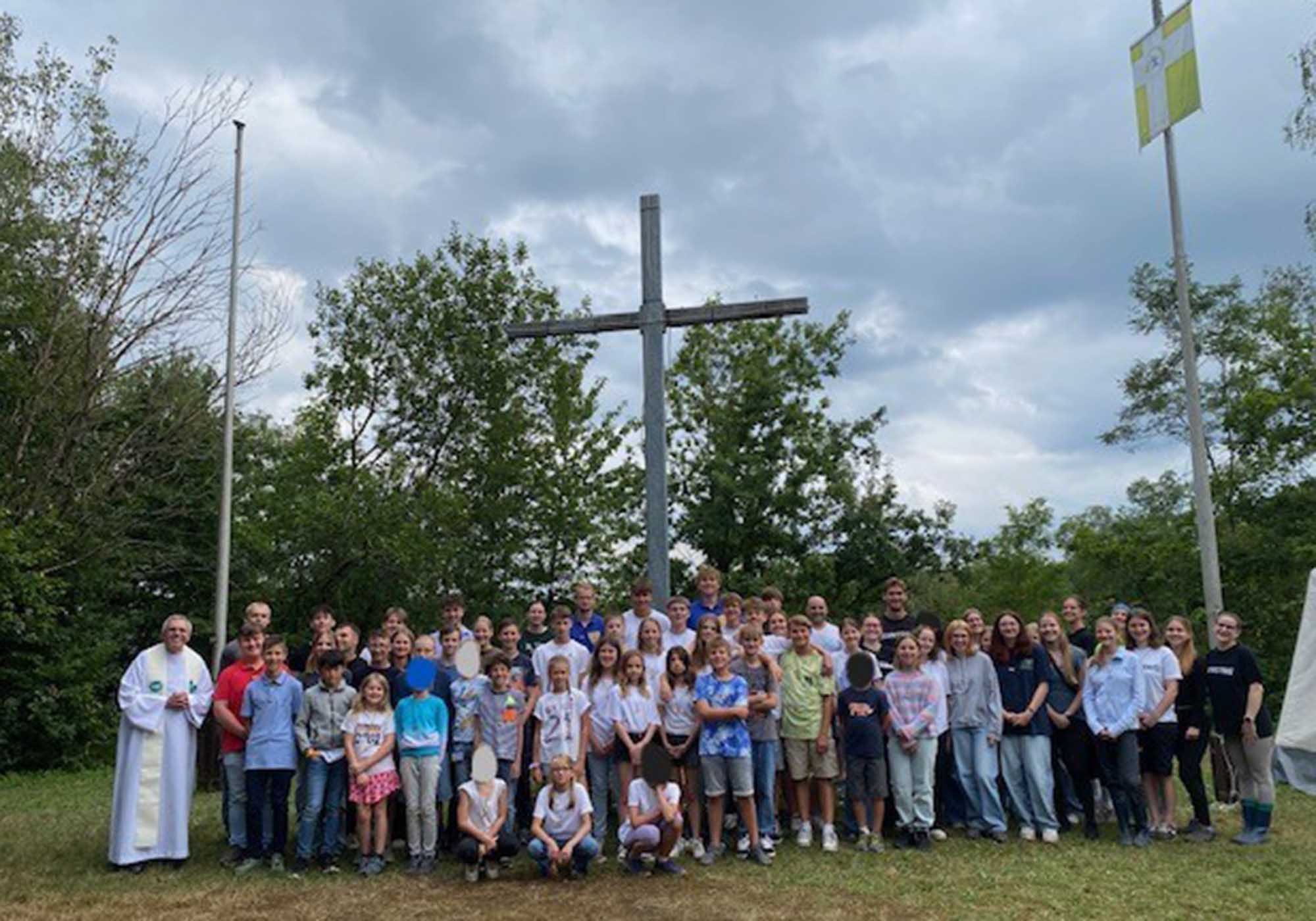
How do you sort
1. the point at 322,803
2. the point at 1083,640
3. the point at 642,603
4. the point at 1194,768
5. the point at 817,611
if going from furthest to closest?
the point at 1083,640, the point at 817,611, the point at 642,603, the point at 1194,768, the point at 322,803

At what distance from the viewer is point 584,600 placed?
964 centimetres

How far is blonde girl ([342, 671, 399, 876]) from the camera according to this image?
7.85 metres

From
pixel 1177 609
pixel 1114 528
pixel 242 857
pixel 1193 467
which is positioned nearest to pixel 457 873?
pixel 242 857

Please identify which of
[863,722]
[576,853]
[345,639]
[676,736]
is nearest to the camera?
[576,853]

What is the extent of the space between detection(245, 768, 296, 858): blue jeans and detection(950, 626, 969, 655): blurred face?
5237 mm

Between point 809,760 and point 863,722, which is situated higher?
point 863,722

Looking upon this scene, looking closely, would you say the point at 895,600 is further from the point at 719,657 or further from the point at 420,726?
the point at 420,726

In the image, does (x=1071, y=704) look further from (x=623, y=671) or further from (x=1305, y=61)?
(x=1305, y=61)

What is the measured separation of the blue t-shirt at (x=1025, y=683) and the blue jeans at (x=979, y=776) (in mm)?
284

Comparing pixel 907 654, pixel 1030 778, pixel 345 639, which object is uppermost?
pixel 345 639

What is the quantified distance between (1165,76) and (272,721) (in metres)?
13.3

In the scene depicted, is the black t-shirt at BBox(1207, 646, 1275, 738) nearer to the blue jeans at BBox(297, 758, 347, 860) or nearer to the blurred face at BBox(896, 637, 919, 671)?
the blurred face at BBox(896, 637, 919, 671)

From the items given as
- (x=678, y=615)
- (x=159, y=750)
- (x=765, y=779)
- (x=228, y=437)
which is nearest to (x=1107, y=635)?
(x=765, y=779)

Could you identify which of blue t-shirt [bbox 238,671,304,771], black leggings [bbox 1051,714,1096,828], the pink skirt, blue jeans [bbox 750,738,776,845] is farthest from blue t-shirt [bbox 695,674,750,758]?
blue t-shirt [bbox 238,671,304,771]
